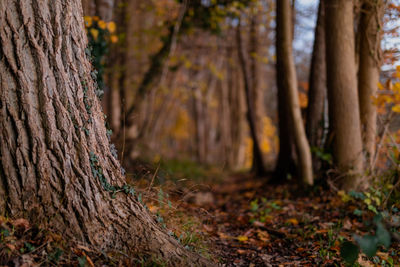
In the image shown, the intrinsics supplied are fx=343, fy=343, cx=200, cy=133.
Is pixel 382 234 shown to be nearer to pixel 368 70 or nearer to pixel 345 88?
pixel 345 88

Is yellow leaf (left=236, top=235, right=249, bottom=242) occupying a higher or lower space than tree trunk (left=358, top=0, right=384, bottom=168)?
lower

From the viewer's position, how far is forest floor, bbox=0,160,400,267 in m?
2.50

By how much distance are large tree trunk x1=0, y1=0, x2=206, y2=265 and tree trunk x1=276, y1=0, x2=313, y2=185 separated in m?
3.32

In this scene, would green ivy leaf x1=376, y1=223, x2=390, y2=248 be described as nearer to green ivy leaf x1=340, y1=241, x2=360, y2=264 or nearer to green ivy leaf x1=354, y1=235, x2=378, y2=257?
green ivy leaf x1=354, y1=235, x2=378, y2=257

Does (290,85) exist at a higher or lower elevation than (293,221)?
higher

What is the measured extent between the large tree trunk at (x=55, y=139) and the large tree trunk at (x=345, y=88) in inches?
123

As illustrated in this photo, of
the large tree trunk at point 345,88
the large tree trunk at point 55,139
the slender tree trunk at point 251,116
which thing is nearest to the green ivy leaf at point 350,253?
the large tree trunk at point 55,139

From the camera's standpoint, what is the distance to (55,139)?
2.60 meters

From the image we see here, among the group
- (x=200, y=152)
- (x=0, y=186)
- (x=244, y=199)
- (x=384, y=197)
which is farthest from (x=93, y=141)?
(x=200, y=152)

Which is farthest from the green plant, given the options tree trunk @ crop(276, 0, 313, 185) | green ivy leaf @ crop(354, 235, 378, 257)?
tree trunk @ crop(276, 0, 313, 185)

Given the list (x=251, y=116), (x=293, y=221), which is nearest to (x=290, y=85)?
(x=293, y=221)

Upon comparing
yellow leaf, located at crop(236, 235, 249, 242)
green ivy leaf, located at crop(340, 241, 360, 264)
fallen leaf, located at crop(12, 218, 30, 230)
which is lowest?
yellow leaf, located at crop(236, 235, 249, 242)

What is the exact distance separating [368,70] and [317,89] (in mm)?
1331

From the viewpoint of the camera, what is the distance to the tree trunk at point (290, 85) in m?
5.46
